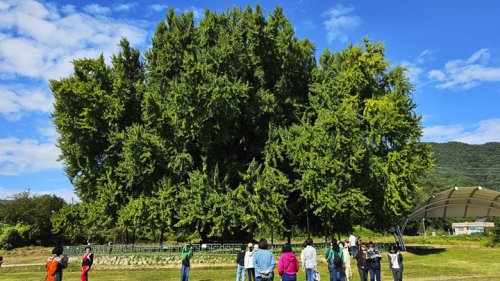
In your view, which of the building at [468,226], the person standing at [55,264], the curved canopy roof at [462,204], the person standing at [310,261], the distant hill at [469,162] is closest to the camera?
the person standing at [55,264]

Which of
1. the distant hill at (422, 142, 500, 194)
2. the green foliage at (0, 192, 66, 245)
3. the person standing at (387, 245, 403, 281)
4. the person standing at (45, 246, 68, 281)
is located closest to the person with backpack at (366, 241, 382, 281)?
the person standing at (387, 245, 403, 281)

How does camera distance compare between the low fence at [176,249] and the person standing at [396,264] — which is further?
the low fence at [176,249]

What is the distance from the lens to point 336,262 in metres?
14.4

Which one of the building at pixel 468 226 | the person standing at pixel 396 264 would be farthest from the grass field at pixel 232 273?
the building at pixel 468 226

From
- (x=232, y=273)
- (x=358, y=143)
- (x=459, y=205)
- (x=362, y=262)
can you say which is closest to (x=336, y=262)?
(x=362, y=262)

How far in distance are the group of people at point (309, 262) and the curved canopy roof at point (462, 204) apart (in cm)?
2464

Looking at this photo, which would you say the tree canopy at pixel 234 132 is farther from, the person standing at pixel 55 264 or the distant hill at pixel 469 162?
the distant hill at pixel 469 162

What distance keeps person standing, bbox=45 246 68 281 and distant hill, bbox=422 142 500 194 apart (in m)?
136

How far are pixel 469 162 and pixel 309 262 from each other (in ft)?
598

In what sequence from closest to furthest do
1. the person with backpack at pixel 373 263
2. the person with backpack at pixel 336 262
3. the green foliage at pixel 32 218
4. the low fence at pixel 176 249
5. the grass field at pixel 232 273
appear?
the person with backpack at pixel 336 262 → the person with backpack at pixel 373 263 → the grass field at pixel 232 273 → the low fence at pixel 176 249 → the green foliage at pixel 32 218

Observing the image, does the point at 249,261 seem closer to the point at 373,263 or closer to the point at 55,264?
the point at 373,263

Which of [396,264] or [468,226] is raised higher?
[396,264]

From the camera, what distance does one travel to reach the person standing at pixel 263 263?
977cm

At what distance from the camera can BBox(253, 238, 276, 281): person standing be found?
9766 mm
